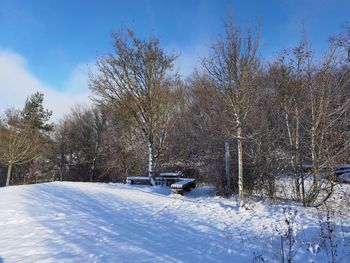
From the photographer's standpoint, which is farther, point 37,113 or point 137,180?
point 37,113

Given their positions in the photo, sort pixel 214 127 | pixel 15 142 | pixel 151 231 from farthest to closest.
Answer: pixel 15 142, pixel 214 127, pixel 151 231

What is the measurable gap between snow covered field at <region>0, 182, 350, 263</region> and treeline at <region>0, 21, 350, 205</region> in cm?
189

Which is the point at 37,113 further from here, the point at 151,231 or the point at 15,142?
the point at 151,231

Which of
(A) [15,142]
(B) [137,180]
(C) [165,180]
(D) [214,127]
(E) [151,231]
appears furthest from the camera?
(A) [15,142]

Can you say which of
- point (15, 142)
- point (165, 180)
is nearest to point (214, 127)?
point (165, 180)

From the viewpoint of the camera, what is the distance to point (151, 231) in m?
7.37

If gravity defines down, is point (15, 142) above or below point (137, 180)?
above

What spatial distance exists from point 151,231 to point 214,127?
23.6ft

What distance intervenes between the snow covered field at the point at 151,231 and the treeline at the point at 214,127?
1887mm

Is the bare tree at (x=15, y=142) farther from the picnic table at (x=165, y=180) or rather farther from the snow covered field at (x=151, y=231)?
the snow covered field at (x=151, y=231)

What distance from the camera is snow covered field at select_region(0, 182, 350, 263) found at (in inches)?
218

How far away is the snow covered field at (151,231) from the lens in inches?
218

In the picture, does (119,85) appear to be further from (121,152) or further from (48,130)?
(48,130)

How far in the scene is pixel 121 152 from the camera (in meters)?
27.6
